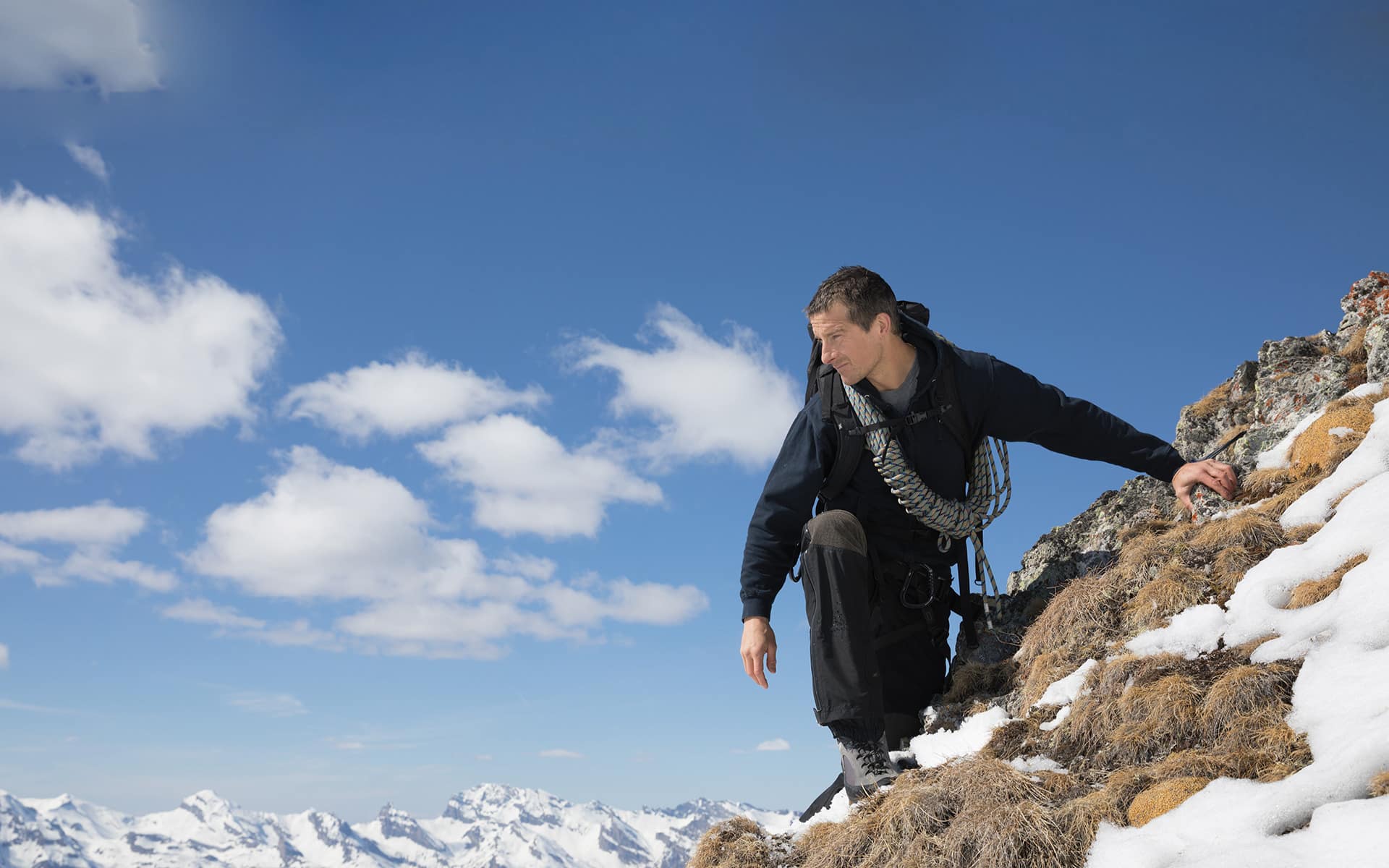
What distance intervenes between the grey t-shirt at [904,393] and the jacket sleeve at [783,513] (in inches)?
20.7

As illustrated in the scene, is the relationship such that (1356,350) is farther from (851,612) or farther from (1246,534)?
(851,612)

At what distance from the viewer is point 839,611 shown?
20.3 ft

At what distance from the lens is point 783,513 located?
21.6 feet

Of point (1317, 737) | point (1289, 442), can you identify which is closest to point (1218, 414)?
point (1289, 442)

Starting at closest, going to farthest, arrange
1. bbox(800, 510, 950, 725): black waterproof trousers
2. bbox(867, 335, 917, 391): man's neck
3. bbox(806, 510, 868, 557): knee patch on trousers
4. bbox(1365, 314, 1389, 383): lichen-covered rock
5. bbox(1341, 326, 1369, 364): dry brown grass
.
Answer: bbox(800, 510, 950, 725): black waterproof trousers < bbox(806, 510, 868, 557): knee patch on trousers < bbox(867, 335, 917, 391): man's neck < bbox(1365, 314, 1389, 383): lichen-covered rock < bbox(1341, 326, 1369, 364): dry brown grass

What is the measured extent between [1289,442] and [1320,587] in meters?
2.78

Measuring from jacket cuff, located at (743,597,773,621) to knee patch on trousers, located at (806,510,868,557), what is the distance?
495 millimetres

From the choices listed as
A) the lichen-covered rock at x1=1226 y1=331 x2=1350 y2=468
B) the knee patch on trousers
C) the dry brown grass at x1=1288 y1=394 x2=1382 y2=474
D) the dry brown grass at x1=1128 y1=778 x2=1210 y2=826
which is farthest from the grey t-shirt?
the lichen-covered rock at x1=1226 y1=331 x2=1350 y2=468

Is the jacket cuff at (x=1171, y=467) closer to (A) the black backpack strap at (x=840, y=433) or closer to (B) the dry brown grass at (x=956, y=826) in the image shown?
(A) the black backpack strap at (x=840, y=433)

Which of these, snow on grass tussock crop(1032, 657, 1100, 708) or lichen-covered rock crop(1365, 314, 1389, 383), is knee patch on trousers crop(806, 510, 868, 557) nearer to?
snow on grass tussock crop(1032, 657, 1100, 708)

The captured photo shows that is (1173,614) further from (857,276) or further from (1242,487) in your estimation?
(857,276)

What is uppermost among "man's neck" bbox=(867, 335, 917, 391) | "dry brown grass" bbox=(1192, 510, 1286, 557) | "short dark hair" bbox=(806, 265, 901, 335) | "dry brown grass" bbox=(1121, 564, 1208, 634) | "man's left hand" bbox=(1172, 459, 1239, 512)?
"short dark hair" bbox=(806, 265, 901, 335)

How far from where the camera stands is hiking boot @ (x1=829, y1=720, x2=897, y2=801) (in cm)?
593

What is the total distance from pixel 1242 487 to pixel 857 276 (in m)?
3.48
